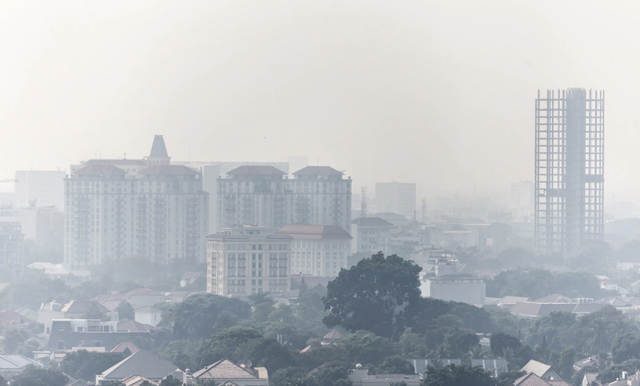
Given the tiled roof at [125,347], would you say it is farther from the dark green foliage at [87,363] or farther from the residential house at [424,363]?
the residential house at [424,363]

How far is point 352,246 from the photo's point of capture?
105 meters

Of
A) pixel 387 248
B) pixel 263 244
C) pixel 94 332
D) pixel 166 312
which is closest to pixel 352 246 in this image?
pixel 387 248

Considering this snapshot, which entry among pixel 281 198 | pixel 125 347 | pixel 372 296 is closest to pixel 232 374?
pixel 372 296

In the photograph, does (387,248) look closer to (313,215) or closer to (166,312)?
(313,215)

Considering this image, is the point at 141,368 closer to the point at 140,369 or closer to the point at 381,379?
the point at 140,369

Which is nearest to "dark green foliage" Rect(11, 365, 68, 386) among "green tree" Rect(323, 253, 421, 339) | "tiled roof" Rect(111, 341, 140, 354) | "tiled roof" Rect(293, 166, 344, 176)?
"tiled roof" Rect(111, 341, 140, 354)

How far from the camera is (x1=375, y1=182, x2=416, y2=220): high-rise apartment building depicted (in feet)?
454

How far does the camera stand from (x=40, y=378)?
44469mm

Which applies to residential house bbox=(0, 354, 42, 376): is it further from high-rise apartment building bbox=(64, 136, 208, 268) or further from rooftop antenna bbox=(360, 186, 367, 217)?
rooftop antenna bbox=(360, 186, 367, 217)

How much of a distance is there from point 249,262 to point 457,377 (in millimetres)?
38705

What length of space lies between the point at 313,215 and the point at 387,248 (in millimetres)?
4193

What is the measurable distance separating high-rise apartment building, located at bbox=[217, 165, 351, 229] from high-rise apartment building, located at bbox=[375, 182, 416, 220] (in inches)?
1317

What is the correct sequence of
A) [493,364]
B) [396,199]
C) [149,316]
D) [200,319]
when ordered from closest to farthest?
[493,364], [200,319], [149,316], [396,199]

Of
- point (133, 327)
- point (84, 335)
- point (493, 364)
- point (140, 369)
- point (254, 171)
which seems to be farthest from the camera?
point (254, 171)
